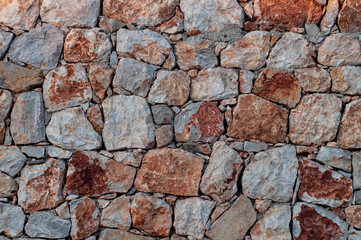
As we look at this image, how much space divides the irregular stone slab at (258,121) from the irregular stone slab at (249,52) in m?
0.24

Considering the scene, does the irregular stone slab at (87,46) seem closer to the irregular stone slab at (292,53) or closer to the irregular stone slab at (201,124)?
the irregular stone slab at (201,124)

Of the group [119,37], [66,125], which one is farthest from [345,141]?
[66,125]

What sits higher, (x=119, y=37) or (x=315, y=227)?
(x=119, y=37)

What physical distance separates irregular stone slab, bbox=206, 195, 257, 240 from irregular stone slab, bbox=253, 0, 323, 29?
4.31 ft

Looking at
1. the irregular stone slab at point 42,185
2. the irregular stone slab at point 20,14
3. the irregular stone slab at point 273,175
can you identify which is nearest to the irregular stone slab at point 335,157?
the irregular stone slab at point 273,175

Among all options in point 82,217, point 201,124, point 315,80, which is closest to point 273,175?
point 201,124

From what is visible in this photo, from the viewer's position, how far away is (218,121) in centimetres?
239

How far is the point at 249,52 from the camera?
2.41 m

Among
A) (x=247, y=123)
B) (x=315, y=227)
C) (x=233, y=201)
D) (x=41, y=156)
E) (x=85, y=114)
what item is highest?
(x=85, y=114)

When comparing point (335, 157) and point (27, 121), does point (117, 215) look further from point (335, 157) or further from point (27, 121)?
point (335, 157)

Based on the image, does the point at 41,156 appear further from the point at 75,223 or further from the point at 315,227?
the point at 315,227

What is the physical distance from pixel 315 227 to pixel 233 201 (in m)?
0.60

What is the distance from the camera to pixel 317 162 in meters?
2.37

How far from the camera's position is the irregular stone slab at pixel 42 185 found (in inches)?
93.4
